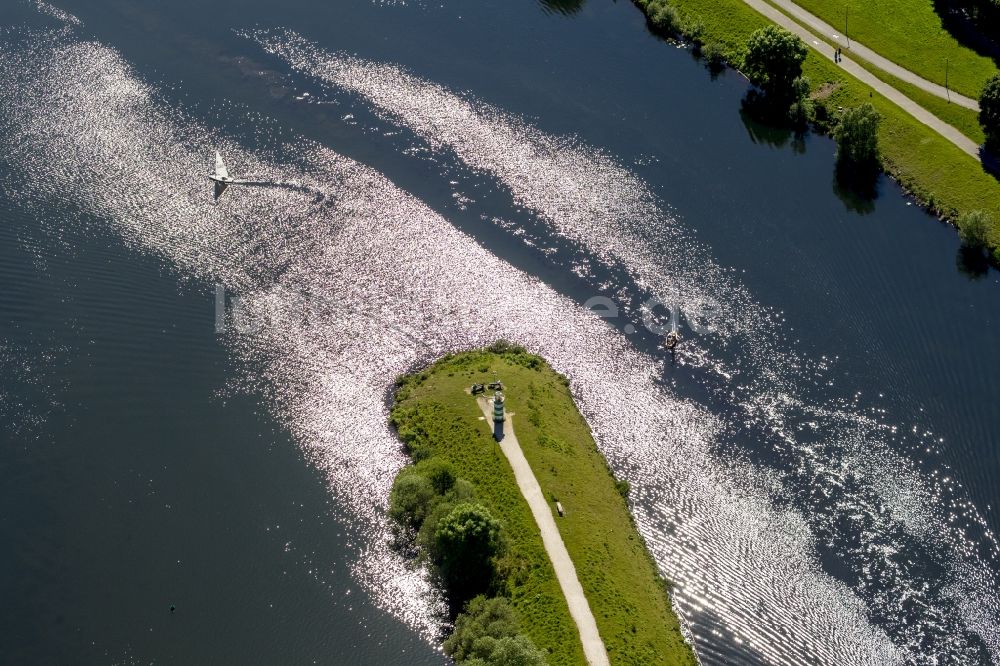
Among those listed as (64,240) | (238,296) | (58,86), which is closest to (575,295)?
(238,296)

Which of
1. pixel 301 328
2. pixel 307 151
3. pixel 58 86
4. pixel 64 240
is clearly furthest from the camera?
pixel 58 86

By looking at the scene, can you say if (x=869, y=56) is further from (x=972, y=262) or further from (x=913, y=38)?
(x=972, y=262)

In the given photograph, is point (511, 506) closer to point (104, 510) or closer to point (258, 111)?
point (104, 510)

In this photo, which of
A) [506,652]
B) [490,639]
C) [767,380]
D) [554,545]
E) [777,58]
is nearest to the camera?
[506,652]

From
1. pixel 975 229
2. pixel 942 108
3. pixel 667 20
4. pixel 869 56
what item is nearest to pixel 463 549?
pixel 975 229

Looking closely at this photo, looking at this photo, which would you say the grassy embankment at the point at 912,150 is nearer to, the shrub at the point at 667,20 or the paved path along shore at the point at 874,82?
the paved path along shore at the point at 874,82

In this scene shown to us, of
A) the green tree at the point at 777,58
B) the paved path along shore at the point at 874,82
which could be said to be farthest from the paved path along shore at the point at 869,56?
the green tree at the point at 777,58

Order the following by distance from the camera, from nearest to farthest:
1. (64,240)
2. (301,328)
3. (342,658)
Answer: (342,658), (301,328), (64,240)

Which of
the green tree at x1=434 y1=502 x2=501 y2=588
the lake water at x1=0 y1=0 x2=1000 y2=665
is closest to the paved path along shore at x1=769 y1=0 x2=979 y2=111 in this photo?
the lake water at x1=0 y1=0 x2=1000 y2=665
